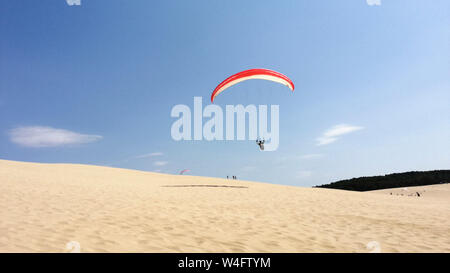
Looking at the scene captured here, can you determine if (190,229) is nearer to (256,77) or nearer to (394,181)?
(256,77)

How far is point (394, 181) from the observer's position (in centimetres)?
6812

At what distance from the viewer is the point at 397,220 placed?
424 inches

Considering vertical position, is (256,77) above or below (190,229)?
above

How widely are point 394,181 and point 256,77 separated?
223ft

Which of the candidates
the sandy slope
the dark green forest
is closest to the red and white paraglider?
the sandy slope

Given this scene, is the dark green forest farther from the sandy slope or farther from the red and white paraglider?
the sandy slope

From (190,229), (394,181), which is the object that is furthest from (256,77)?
(394,181)

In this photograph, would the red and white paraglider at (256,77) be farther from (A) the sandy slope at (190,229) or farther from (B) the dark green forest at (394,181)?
(B) the dark green forest at (394,181)

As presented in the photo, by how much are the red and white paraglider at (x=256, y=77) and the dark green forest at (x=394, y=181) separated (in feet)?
198

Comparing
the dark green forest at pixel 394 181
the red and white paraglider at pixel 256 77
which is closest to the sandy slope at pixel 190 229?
the red and white paraglider at pixel 256 77

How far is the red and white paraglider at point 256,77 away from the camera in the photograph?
17312mm

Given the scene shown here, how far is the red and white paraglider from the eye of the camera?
56.8 ft

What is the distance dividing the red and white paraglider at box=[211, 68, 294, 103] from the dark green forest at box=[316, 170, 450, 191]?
60444 mm
